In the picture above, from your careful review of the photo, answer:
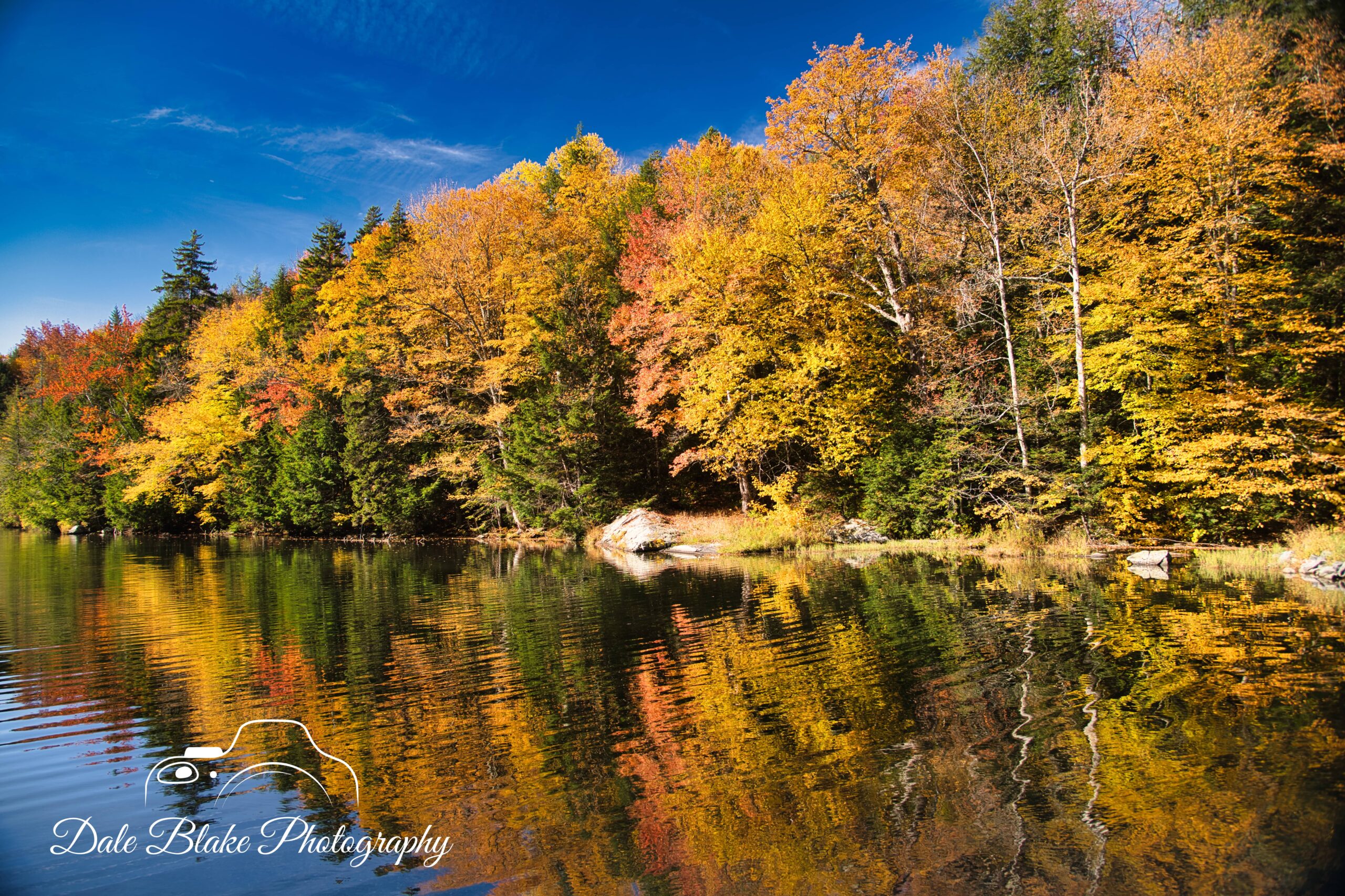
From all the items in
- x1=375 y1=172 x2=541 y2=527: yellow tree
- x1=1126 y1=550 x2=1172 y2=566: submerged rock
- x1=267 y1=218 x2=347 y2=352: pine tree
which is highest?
x1=267 y1=218 x2=347 y2=352: pine tree

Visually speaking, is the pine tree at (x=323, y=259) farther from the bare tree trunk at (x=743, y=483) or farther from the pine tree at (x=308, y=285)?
the bare tree trunk at (x=743, y=483)

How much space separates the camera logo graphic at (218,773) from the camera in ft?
22.3

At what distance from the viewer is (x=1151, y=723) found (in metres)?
7.00

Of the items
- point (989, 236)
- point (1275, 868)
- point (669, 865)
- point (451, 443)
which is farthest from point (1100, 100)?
point (451, 443)

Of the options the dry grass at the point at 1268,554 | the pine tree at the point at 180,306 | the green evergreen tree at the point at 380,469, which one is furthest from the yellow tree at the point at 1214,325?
the pine tree at the point at 180,306

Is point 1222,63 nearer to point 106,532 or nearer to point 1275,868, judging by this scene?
point 1275,868

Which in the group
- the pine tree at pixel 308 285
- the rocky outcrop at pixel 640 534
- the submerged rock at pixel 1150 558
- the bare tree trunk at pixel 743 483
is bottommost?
the submerged rock at pixel 1150 558

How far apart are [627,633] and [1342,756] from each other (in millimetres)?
9777

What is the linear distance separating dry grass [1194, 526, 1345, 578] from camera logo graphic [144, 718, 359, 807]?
1836 centimetres

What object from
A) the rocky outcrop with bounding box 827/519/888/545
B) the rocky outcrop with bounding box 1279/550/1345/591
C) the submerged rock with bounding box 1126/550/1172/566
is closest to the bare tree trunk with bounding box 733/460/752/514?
the rocky outcrop with bounding box 827/519/888/545

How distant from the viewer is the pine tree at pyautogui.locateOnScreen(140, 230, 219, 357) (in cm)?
Answer: 5834

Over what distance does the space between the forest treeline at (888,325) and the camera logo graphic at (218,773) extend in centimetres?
1040

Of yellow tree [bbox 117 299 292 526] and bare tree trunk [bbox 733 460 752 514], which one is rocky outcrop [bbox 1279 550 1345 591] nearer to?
bare tree trunk [bbox 733 460 752 514]

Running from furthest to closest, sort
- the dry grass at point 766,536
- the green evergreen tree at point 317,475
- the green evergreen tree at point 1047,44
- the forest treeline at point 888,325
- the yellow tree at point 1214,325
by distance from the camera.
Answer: the green evergreen tree at point 317,475, the green evergreen tree at point 1047,44, the dry grass at point 766,536, the forest treeline at point 888,325, the yellow tree at point 1214,325
